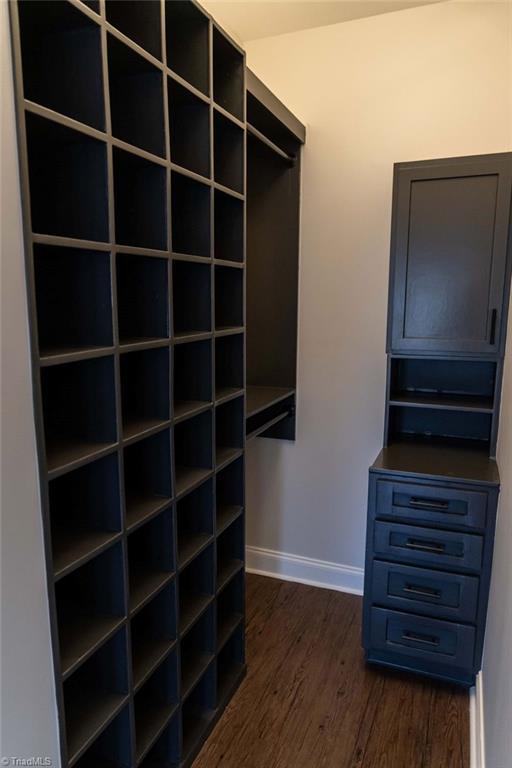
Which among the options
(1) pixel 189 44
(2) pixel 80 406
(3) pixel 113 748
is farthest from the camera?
(1) pixel 189 44

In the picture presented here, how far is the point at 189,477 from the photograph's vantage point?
5.23 feet

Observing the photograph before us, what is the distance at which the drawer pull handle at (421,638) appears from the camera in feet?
6.39

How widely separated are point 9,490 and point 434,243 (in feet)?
5.75

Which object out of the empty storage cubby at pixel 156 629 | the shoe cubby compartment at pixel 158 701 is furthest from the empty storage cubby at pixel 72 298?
the shoe cubby compartment at pixel 158 701

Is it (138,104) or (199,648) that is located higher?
(138,104)

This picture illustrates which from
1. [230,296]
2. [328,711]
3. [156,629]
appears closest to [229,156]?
[230,296]

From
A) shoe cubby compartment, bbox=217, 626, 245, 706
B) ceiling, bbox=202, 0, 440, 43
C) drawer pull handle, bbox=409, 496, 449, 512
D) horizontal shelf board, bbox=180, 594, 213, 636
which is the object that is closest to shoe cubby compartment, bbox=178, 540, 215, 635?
horizontal shelf board, bbox=180, 594, 213, 636

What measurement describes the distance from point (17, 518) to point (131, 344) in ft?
1.54

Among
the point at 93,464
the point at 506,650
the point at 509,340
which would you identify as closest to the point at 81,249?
the point at 93,464

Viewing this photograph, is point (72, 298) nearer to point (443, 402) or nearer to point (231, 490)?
point (231, 490)

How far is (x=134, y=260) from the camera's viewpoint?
139 centimetres

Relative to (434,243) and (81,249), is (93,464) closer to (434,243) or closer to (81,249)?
(81,249)

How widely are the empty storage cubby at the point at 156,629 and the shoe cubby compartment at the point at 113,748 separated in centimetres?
15

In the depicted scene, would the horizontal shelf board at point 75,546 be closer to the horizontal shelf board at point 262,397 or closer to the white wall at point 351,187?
the horizontal shelf board at point 262,397
